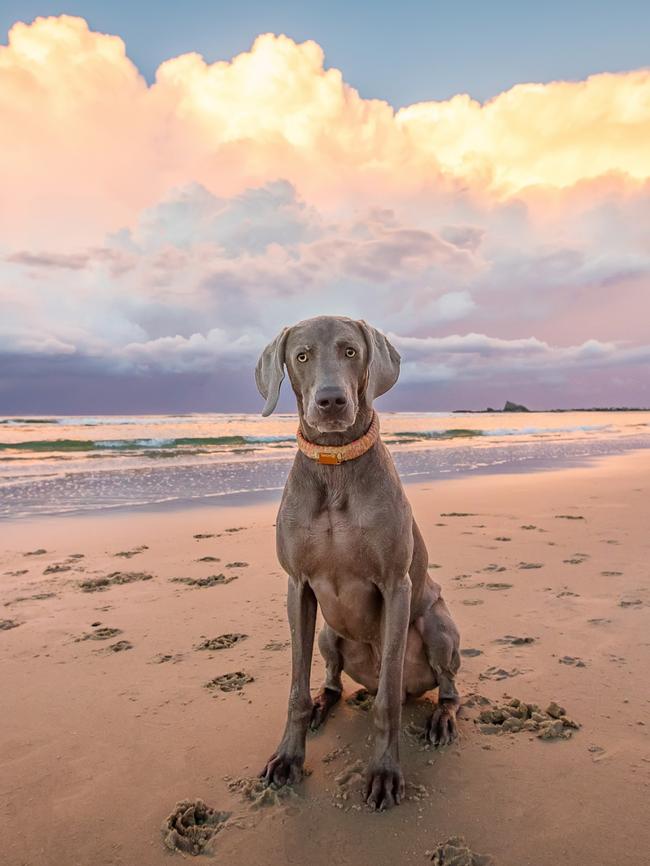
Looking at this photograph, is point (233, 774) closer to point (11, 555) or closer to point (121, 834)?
point (121, 834)

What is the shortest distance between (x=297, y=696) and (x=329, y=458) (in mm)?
1152

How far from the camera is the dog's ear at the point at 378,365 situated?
2865 millimetres

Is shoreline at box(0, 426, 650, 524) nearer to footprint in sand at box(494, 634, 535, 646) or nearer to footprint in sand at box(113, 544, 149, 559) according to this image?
footprint in sand at box(113, 544, 149, 559)

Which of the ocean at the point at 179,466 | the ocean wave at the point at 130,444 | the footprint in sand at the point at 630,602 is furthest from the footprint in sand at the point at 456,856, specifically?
the ocean wave at the point at 130,444

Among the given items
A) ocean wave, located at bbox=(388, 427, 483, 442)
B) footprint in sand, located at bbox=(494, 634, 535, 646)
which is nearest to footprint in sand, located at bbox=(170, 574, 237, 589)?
footprint in sand, located at bbox=(494, 634, 535, 646)

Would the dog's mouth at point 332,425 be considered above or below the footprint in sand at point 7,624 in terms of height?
above

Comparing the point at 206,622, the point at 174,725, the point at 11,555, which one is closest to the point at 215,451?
the point at 11,555

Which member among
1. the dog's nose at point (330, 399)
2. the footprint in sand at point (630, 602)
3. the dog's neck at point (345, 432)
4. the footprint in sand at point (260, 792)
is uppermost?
the dog's nose at point (330, 399)

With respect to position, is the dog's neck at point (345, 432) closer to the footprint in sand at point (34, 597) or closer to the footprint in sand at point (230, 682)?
the footprint in sand at point (230, 682)

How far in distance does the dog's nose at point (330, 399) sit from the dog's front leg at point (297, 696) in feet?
2.91

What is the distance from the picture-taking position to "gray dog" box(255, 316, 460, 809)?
104 inches

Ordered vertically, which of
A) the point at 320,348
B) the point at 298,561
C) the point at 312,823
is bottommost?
the point at 312,823

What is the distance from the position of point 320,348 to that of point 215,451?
1850cm

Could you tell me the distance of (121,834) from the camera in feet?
7.49
